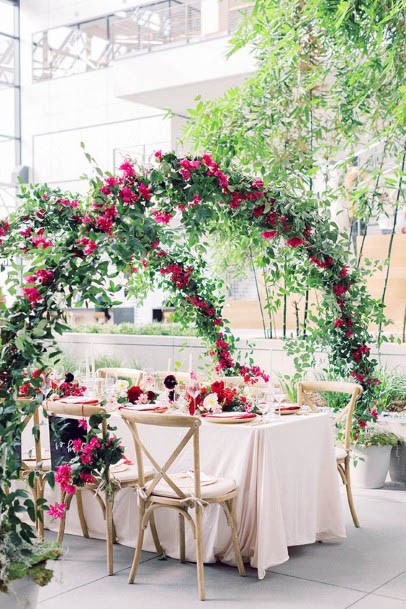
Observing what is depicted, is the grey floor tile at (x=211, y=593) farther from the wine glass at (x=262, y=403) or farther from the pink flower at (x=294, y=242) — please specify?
the pink flower at (x=294, y=242)

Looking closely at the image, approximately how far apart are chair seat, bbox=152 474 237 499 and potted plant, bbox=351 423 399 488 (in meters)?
2.21

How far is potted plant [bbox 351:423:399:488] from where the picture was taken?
21.1 feet

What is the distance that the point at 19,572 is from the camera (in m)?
3.31

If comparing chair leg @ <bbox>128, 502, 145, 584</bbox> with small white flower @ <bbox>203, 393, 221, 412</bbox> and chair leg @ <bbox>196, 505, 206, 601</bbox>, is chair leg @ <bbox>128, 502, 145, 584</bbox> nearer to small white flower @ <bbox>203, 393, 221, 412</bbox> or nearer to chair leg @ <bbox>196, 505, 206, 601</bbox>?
chair leg @ <bbox>196, 505, 206, 601</bbox>

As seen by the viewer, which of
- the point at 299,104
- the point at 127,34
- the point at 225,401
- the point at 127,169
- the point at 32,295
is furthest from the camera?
the point at 127,34

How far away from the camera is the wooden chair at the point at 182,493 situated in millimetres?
4137

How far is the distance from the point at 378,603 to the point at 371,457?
2511 millimetres

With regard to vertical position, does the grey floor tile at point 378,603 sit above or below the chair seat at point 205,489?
below

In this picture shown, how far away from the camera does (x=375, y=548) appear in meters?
4.89

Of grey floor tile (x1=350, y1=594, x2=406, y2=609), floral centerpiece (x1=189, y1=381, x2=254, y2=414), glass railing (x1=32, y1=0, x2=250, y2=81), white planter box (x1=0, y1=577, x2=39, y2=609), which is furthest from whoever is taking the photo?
glass railing (x1=32, y1=0, x2=250, y2=81)

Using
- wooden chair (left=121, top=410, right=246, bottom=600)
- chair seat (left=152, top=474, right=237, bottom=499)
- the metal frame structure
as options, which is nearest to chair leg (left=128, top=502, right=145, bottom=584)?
wooden chair (left=121, top=410, right=246, bottom=600)

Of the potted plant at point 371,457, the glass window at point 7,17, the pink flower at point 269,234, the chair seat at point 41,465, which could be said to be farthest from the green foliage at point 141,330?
the glass window at point 7,17

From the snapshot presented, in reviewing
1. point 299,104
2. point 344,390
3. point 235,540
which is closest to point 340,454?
point 344,390

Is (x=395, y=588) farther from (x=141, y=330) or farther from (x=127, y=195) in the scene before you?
(x=141, y=330)
